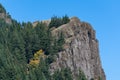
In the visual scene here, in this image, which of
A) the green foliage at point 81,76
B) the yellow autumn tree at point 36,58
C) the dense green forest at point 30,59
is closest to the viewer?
the dense green forest at point 30,59

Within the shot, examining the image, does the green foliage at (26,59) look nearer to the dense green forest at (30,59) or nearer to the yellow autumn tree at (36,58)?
the dense green forest at (30,59)

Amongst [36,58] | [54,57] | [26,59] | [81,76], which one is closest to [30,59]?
[26,59]

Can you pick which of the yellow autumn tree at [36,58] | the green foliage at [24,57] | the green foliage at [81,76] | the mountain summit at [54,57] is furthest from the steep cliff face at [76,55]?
the yellow autumn tree at [36,58]

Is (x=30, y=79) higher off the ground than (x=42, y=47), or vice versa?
(x=42, y=47)

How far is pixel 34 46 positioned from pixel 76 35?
14.4m

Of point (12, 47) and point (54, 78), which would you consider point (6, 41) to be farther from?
point (54, 78)

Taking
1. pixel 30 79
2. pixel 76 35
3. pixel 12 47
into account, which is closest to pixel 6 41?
pixel 12 47

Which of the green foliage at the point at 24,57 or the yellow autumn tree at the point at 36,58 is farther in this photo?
the yellow autumn tree at the point at 36,58

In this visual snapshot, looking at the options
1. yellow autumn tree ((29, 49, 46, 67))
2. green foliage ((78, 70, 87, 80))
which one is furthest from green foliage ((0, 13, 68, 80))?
green foliage ((78, 70, 87, 80))

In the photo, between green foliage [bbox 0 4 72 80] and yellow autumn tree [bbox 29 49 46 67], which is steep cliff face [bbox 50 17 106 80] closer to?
green foliage [bbox 0 4 72 80]

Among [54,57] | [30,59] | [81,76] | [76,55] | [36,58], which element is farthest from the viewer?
[30,59]

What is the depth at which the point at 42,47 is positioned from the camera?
647 ft

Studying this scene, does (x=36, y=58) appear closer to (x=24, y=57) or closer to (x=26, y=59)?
(x=24, y=57)

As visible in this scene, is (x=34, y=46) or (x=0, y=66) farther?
(x=34, y=46)
